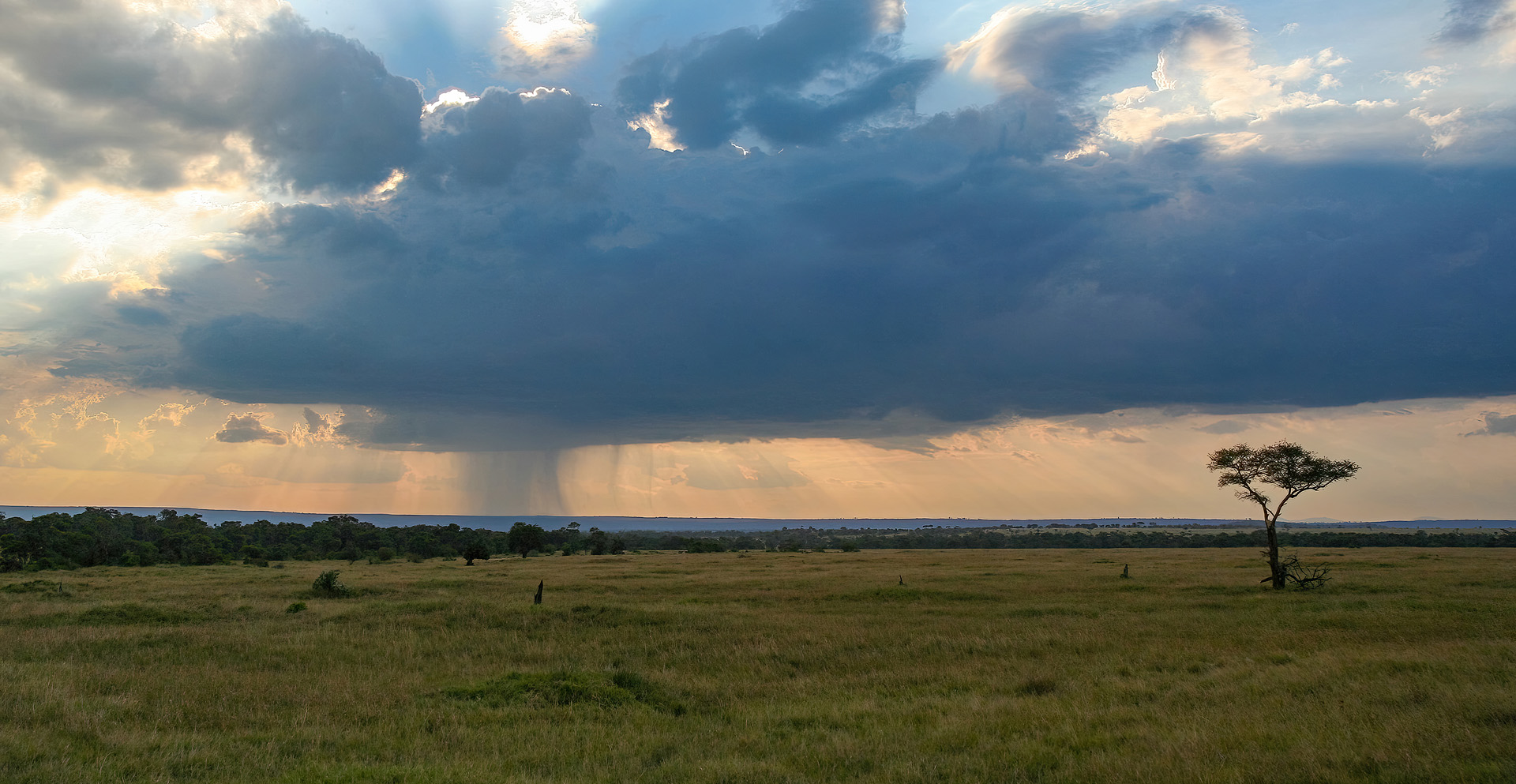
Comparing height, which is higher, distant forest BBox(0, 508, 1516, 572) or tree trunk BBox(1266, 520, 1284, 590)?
tree trunk BBox(1266, 520, 1284, 590)

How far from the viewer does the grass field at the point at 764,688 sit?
1071 centimetres

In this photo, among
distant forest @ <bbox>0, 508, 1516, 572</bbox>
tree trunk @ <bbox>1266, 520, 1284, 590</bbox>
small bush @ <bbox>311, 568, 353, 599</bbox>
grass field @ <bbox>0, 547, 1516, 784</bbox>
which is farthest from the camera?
distant forest @ <bbox>0, 508, 1516, 572</bbox>

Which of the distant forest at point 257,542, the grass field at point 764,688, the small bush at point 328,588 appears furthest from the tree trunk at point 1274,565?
the distant forest at point 257,542

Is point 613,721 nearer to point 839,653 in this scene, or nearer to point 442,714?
point 442,714

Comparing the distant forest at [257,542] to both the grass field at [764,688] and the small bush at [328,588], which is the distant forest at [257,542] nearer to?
the small bush at [328,588]

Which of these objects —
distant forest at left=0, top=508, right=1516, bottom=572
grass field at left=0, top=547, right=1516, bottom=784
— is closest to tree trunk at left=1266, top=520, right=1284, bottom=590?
grass field at left=0, top=547, right=1516, bottom=784

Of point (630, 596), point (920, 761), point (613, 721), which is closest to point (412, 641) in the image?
point (613, 721)

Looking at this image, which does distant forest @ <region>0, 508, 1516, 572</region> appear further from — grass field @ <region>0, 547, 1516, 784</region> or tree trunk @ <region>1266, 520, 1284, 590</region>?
tree trunk @ <region>1266, 520, 1284, 590</region>

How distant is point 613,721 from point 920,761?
602cm

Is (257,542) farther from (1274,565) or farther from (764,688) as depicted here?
(1274,565)

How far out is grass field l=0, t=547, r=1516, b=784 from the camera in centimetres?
1071

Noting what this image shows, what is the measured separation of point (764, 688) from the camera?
1700 centimetres

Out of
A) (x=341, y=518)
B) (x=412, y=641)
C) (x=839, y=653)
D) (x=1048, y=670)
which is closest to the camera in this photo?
(x=1048, y=670)

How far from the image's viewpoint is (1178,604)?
30.3 m
